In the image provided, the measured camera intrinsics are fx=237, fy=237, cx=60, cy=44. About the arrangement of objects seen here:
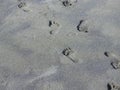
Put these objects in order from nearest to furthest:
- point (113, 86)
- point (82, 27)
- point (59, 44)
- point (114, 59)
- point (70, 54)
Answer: point (113, 86) → point (114, 59) → point (70, 54) → point (59, 44) → point (82, 27)

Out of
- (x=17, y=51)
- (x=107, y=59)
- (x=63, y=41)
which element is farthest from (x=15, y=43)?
(x=107, y=59)

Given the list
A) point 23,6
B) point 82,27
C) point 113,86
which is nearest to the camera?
point 113,86

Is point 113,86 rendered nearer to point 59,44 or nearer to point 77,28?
point 59,44

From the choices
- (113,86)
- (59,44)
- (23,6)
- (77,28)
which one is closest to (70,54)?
(59,44)

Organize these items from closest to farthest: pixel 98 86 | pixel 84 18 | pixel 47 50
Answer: pixel 98 86, pixel 47 50, pixel 84 18

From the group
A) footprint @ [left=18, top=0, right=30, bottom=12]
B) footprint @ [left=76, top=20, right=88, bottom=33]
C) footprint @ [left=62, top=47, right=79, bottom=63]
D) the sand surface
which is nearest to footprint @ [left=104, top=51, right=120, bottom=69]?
the sand surface

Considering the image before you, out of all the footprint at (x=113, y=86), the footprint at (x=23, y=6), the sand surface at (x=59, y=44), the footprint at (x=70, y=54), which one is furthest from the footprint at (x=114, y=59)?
the footprint at (x=23, y=6)

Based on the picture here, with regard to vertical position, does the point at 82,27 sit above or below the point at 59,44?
above

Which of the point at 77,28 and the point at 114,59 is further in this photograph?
the point at 77,28

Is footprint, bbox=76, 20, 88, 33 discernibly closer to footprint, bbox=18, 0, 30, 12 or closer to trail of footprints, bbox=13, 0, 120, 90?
trail of footprints, bbox=13, 0, 120, 90

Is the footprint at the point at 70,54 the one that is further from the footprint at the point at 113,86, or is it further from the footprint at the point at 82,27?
the footprint at the point at 113,86

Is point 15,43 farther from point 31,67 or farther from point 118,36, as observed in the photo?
point 118,36
